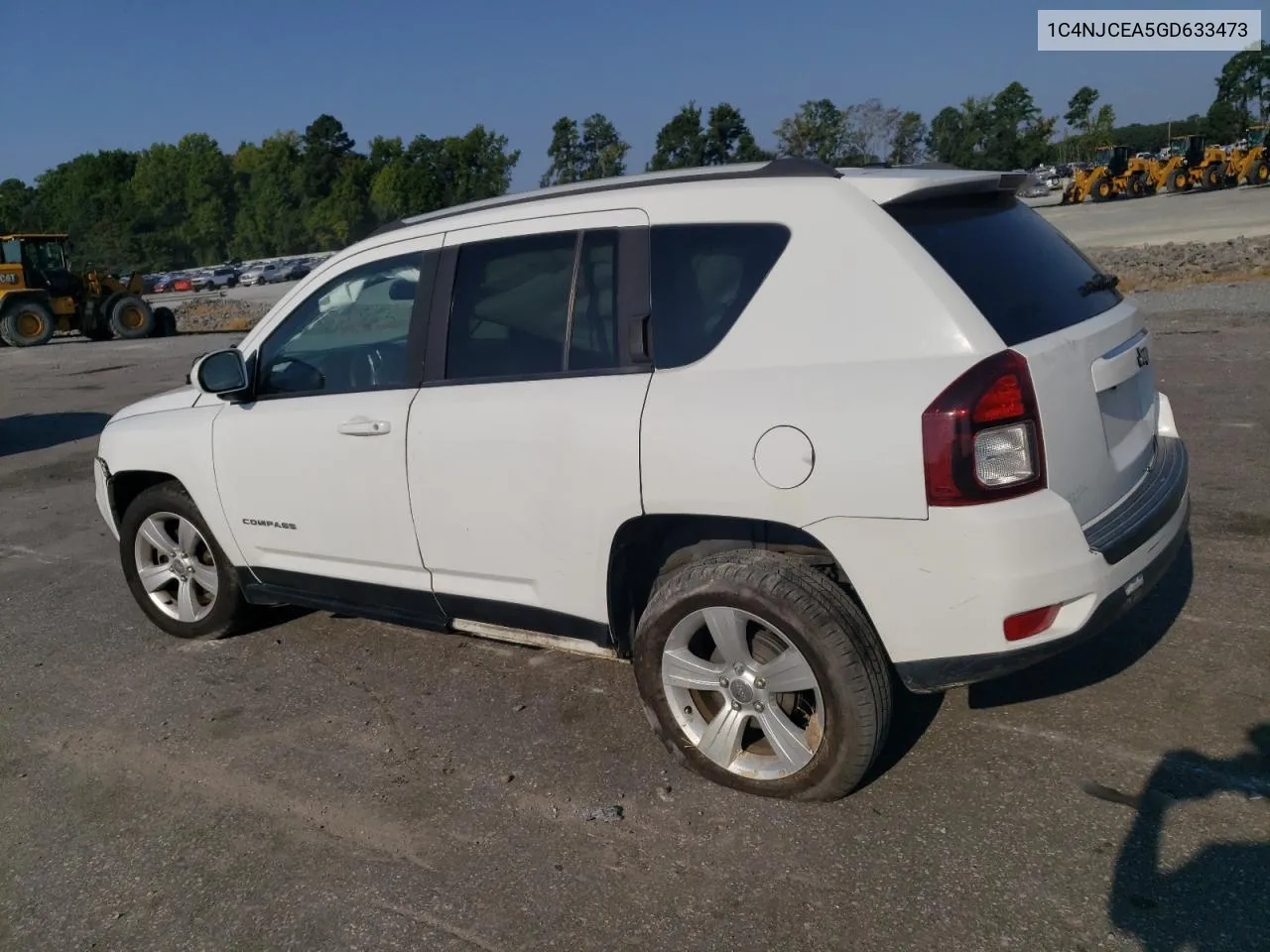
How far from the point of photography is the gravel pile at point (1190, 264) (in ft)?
57.6

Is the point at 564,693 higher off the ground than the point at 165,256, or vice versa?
the point at 165,256

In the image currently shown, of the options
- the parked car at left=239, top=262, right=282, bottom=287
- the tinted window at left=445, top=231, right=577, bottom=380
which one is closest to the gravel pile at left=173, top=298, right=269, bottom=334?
the parked car at left=239, top=262, right=282, bottom=287

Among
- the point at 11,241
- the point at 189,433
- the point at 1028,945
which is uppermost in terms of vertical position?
the point at 11,241

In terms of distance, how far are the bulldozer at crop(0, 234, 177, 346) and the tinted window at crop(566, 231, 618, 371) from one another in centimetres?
2789

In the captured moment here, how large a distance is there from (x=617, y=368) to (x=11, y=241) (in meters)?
29.4

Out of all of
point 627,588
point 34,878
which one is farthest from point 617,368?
point 34,878

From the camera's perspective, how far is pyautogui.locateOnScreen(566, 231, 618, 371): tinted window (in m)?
3.58

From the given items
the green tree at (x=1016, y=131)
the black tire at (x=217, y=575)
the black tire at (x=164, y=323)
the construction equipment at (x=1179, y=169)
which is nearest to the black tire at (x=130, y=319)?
the black tire at (x=164, y=323)

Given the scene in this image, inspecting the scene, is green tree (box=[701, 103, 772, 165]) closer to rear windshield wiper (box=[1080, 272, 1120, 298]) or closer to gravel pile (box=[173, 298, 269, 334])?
gravel pile (box=[173, 298, 269, 334])

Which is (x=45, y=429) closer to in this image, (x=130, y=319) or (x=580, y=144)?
(x=130, y=319)

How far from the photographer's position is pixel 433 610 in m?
4.14

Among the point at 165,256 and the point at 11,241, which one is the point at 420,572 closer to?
the point at 11,241

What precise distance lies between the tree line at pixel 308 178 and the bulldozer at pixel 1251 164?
2885 cm

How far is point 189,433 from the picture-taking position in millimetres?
4758
